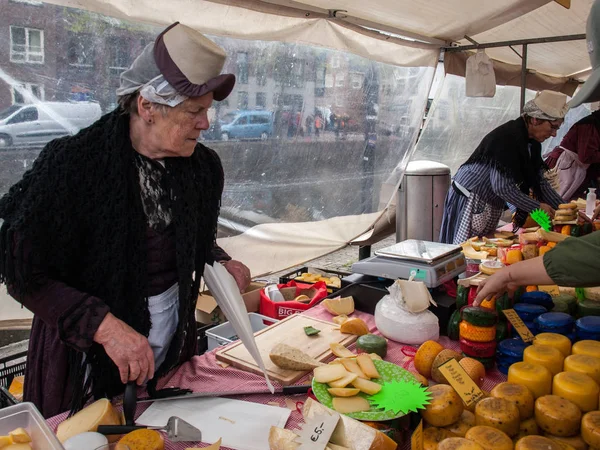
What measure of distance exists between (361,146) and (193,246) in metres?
3.36

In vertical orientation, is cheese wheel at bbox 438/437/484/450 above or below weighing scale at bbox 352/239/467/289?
below

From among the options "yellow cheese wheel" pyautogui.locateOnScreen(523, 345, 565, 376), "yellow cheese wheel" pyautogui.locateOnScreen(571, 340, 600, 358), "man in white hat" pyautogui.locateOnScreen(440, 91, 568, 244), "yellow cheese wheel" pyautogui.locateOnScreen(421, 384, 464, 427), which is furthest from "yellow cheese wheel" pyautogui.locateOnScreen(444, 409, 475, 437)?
"man in white hat" pyautogui.locateOnScreen(440, 91, 568, 244)

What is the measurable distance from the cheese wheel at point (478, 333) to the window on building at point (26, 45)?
227 centimetres

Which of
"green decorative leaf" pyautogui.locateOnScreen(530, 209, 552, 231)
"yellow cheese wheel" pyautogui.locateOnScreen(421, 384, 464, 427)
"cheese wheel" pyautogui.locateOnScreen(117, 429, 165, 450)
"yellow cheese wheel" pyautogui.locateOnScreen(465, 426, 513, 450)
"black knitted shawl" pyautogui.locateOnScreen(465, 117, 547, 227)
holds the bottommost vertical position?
"cheese wheel" pyautogui.locateOnScreen(117, 429, 165, 450)

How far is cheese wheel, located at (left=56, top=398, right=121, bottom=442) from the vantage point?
1.20m

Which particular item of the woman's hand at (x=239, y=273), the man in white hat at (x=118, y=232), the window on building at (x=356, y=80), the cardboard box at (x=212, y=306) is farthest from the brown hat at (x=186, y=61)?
the window on building at (x=356, y=80)

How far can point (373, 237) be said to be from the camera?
18.3 feet

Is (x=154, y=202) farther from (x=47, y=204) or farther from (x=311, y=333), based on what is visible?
(x=311, y=333)

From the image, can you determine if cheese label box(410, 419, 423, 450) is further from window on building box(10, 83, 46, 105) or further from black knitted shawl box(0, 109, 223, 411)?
window on building box(10, 83, 46, 105)

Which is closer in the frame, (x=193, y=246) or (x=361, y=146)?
(x=193, y=246)

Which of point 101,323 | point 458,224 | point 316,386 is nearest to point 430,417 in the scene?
point 316,386

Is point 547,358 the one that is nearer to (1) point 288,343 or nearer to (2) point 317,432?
(2) point 317,432

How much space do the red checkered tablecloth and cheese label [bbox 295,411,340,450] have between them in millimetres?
273

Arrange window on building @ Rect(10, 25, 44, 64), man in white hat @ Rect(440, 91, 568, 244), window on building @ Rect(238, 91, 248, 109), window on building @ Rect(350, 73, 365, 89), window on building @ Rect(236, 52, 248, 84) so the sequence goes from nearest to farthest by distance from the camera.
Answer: window on building @ Rect(10, 25, 44, 64), window on building @ Rect(236, 52, 248, 84), window on building @ Rect(238, 91, 248, 109), man in white hat @ Rect(440, 91, 568, 244), window on building @ Rect(350, 73, 365, 89)
